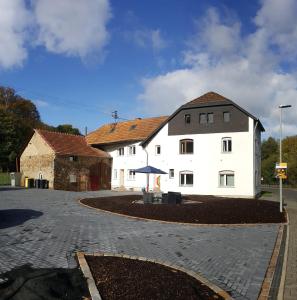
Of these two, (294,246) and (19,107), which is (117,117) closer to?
(19,107)

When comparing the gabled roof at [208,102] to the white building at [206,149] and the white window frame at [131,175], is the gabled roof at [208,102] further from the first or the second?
the white window frame at [131,175]

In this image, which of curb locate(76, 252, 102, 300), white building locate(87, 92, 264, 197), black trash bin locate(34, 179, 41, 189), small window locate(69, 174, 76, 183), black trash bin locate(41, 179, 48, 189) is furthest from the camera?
small window locate(69, 174, 76, 183)

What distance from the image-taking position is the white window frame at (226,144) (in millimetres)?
31078

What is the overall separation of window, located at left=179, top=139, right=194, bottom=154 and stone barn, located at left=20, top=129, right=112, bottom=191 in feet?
29.6

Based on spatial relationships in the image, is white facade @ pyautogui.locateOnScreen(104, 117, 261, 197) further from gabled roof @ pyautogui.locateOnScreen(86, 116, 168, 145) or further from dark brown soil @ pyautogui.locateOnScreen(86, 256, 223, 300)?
dark brown soil @ pyautogui.locateOnScreen(86, 256, 223, 300)

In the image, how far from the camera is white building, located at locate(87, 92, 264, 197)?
30.4 metres

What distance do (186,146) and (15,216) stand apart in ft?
65.0

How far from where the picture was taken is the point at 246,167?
3022 centimetres

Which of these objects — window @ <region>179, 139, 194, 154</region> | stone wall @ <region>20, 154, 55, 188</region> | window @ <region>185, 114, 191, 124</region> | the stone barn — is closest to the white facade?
window @ <region>179, 139, 194, 154</region>

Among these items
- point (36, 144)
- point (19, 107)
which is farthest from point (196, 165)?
point (19, 107)

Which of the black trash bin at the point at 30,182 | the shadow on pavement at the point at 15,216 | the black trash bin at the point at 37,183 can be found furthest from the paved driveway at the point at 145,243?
the black trash bin at the point at 30,182

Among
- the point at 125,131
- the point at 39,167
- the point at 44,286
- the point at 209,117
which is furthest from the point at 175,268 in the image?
the point at 125,131

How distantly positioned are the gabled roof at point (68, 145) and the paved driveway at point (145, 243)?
18.8m

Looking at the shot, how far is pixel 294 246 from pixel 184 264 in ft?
14.3
